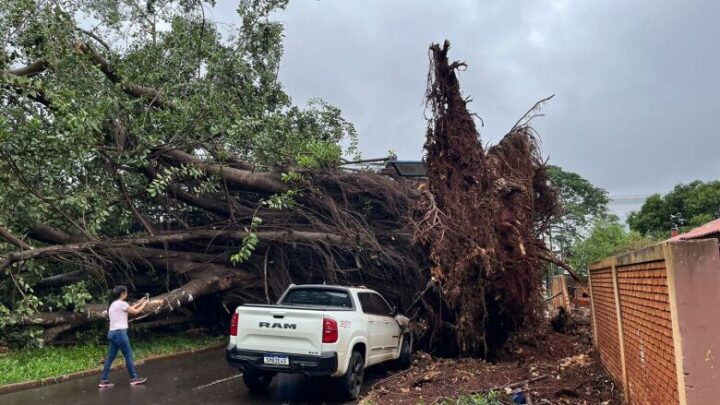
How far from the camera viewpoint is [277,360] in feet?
24.6

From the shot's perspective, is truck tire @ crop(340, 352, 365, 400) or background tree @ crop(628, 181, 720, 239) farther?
background tree @ crop(628, 181, 720, 239)

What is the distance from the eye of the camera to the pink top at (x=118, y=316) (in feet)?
29.5

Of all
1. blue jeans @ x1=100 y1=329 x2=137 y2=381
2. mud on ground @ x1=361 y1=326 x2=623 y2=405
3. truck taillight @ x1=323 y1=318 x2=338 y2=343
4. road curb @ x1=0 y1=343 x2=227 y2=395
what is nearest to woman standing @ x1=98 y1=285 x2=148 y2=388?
blue jeans @ x1=100 y1=329 x2=137 y2=381

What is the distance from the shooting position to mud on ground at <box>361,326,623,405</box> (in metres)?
Answer: 6.69

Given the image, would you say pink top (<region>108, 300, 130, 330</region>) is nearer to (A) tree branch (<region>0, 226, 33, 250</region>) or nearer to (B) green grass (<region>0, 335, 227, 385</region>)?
(B) green grass (<region>0, 335, 227, 385</region>)

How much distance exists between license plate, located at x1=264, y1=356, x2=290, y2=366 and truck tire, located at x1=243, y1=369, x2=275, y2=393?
816mm

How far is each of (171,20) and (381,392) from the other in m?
10.8

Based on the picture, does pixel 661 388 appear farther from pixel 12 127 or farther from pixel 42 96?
pixel 42 96

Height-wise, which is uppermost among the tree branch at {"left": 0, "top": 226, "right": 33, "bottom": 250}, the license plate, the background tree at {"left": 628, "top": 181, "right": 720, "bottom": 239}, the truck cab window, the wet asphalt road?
the background tree at {"left": 628, "top": 181, "right": 720, "bottom": 239}

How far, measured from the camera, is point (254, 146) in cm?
1262

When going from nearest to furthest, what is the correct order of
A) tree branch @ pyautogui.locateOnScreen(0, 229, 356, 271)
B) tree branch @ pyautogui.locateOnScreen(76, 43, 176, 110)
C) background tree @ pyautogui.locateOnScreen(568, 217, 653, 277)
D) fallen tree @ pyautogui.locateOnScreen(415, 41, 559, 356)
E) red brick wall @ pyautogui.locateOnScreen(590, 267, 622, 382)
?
red brick wall @ pyautogui.locateOnScreen(590, 267, 622, 382)
fallen tree @ pyautogui.locateOnScreen(415, 41, 559, 356)
tree branch @ pyautogui.locateOnScreen(0, 229, 356, 271)
tree branch @ pyautogui.locateOnScreen(76, 43, 176, 110)
background tree @ pyautogui.locateOnScreen(568, 217, 653, 277)

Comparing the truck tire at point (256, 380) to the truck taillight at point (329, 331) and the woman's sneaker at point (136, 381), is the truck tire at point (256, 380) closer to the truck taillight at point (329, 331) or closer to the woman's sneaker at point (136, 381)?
the truck taillight at point (329, 331)

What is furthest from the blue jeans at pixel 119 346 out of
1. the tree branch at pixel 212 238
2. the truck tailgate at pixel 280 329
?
the tree branch at pixel 212 238

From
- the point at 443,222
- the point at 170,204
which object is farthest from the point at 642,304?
the point at 170,204
